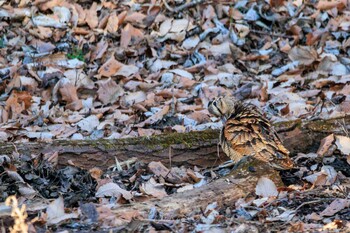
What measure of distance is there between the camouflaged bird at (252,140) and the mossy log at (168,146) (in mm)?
225

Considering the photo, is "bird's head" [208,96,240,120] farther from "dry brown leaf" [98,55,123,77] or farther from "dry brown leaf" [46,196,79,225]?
"dry brown leaf" [46,196,79,225]

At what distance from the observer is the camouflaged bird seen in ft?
20.2

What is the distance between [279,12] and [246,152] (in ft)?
14.3

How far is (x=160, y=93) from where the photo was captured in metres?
8.24

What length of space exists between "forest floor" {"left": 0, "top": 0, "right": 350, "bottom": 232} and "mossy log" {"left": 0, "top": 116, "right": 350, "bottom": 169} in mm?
77

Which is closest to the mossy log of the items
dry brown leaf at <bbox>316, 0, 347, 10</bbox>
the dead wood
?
the dead wood

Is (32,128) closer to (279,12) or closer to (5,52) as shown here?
(5,52)

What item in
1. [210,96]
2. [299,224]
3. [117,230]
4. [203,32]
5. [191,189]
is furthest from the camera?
[203,32]

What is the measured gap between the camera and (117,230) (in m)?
4.54

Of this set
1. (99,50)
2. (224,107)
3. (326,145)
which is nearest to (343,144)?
(326,145)

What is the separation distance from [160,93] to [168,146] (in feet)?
6.19

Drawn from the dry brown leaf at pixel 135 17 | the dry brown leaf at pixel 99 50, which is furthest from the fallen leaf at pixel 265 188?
the dry brown leaf at pixel 135 17

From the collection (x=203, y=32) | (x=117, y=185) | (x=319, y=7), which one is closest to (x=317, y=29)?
(x=319, y=7)

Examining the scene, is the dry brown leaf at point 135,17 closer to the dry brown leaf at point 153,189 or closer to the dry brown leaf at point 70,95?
the dry brown leaf at point 70,95
